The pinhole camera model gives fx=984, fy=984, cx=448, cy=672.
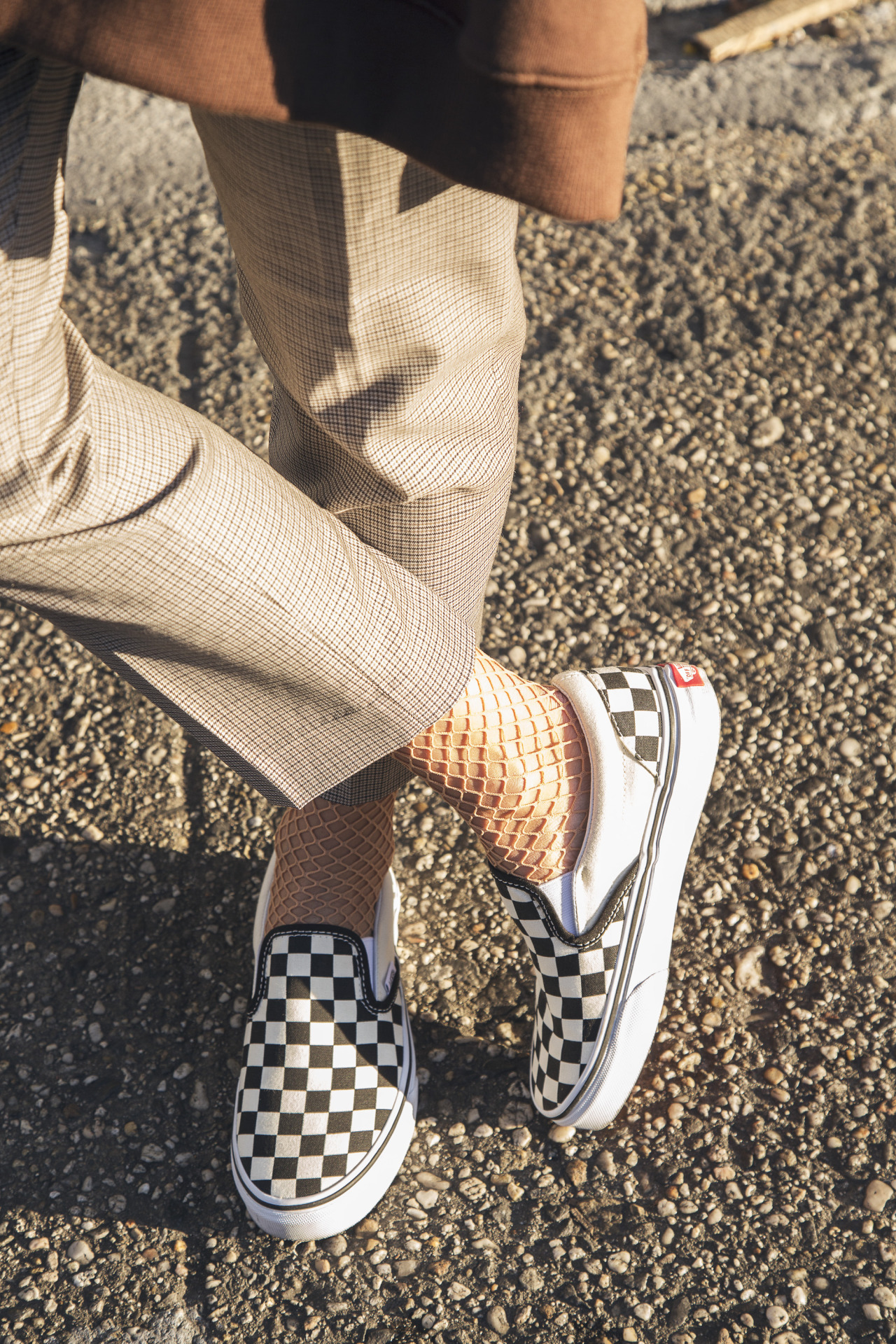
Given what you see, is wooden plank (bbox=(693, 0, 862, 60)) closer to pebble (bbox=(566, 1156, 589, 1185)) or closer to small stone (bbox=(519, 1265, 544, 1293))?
Result: pebble (bbox=(566, 1156, 589, 1185))

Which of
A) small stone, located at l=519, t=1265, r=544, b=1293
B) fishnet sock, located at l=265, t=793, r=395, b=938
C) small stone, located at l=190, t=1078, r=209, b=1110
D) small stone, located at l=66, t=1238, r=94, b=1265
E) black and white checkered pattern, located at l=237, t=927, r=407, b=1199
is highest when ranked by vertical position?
fishnet sock, located at l=265, t=793, r=395, b=938

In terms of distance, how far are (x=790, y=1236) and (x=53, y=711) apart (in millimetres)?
1274

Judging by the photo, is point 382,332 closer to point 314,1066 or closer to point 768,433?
point 314,1066

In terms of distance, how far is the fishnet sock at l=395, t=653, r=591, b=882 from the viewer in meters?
1.10

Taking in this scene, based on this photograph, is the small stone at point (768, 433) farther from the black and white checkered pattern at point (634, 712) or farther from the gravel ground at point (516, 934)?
the black and white checkered pattern at point (634, 712)

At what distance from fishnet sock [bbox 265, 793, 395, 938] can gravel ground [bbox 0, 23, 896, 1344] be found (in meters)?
0.15

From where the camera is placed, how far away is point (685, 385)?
6.38 ft

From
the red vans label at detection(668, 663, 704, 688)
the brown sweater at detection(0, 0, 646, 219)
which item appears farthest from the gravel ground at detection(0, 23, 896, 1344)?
the brown sweater at detection(0, 0, 646, 219)

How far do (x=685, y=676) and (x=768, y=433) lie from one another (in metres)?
0.80

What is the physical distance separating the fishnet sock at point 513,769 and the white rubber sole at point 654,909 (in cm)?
12

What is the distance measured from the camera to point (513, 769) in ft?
3.69

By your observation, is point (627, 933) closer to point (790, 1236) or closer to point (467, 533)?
point (790, 1236)

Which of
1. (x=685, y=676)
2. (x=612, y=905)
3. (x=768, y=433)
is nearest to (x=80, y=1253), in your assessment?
(x=612, y=905)

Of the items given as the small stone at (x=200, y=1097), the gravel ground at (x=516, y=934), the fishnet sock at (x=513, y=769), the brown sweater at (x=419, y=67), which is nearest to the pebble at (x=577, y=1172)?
the gravel ground at (x=516, y=934)
